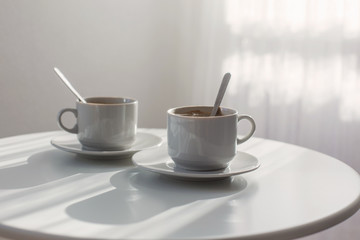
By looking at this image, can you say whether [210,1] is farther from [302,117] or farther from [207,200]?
[207,200]

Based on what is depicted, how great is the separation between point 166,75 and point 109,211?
6.54ft

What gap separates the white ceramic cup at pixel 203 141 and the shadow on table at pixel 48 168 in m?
0.15

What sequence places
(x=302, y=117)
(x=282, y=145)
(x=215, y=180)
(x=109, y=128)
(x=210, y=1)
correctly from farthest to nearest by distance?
(x=210, y=1) → (x=302, y=117) → (x=282, y=145) → (x=109, y=128) → (x=215, y=180)

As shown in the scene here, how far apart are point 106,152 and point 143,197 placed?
0.20m

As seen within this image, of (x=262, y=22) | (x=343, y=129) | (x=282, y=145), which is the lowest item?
(x=343, y=129)

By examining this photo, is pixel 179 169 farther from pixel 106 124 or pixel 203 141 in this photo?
pixel 106 124

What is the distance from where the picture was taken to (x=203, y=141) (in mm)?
829

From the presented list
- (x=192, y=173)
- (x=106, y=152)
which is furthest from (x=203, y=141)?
(x=106, y=152)

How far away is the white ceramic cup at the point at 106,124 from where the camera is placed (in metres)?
0.96

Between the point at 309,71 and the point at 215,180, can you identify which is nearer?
the point at 215,180

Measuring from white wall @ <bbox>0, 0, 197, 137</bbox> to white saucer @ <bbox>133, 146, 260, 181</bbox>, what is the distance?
4.06 feet

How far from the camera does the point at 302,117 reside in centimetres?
224

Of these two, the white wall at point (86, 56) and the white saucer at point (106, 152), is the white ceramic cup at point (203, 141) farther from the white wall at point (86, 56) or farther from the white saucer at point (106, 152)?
the white wall at point (86, 56)

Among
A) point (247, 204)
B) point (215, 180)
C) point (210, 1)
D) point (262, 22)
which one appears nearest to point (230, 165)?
point (215, 180)
